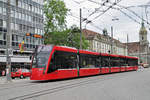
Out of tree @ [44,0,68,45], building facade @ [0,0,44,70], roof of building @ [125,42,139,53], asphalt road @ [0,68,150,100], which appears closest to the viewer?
asphalt road @ [0,68,150,100]

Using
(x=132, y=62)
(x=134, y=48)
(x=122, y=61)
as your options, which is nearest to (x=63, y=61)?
(x=122, y=61)

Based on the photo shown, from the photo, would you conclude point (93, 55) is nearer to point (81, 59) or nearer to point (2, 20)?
point (81, 59)

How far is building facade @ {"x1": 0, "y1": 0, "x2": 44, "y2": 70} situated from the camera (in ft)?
115

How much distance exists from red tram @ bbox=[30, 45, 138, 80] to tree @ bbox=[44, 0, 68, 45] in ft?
60.7

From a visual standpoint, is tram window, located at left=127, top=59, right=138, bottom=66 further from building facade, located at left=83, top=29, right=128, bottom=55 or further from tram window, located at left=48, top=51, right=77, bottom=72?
building facade, located at left=83, top=29, right=128, bottom=55

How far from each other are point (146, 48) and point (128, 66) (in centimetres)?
8779

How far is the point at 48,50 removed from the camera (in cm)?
1677

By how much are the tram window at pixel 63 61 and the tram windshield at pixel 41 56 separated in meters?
0.53

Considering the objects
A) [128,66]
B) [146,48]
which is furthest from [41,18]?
[146,48]

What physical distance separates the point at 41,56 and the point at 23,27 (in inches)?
938

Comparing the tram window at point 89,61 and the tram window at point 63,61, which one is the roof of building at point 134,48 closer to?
the tram window at point 89,61

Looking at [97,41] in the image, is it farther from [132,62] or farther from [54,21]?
[132,62]

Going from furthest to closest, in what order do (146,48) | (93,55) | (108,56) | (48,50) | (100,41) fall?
(146,48)
(100,41)
(108,56)
(93,55)
(48,50)

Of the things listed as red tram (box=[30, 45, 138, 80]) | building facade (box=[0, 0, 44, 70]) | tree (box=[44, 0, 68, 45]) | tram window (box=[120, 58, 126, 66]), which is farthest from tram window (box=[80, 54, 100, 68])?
tree (box=[44, 0, 68, 45])
